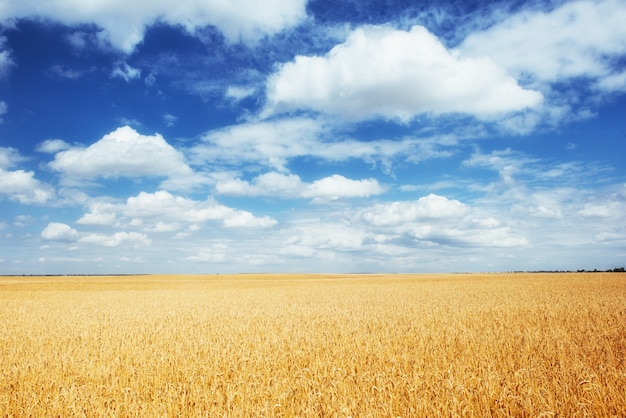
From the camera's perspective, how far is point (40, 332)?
1532cm

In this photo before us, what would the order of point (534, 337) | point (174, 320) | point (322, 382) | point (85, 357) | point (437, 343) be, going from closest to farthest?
point (322, 382)
point (85, 357)
point (437, 343)
point (534, 337)
point (174, 320)

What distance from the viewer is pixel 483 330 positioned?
46.6 ft

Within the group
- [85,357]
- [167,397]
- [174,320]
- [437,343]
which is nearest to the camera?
[167,397]

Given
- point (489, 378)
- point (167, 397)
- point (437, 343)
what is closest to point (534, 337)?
point (437, 343)

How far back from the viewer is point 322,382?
801cm

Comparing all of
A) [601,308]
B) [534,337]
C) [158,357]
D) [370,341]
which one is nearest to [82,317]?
[158,357]

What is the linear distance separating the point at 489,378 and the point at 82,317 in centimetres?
1925

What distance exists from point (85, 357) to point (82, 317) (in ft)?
36.5

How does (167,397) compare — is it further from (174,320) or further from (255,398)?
(174,320)

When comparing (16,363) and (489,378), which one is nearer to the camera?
(489,378)

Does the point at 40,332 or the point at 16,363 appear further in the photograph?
the point at 40,332

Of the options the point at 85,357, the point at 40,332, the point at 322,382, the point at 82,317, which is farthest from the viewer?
the point at 82,317

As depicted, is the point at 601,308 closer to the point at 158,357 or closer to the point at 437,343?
the point at 437,343

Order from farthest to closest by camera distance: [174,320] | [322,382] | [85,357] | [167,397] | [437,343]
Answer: [174,320]
[437,343]
[85,357]
[322,382]
[167,397]
